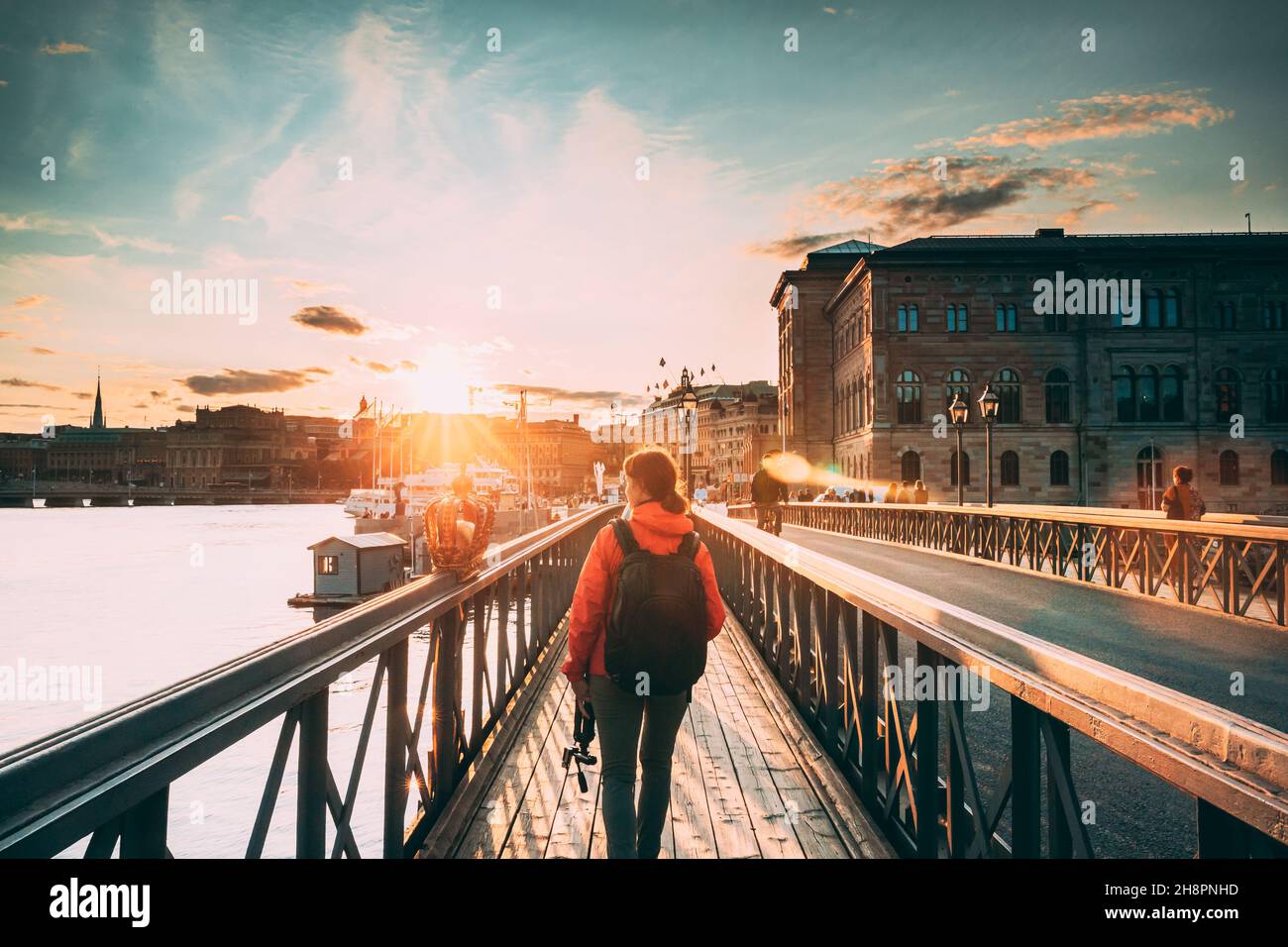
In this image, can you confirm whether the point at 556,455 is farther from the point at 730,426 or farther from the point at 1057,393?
the point at 1057,393

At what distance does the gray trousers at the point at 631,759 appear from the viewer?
11.6ft

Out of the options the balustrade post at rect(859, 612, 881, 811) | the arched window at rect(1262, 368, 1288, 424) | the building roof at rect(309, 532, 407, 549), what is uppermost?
the arched window at rect(1262, 368, 1288, 424)

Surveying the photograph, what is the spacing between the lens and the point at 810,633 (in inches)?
251

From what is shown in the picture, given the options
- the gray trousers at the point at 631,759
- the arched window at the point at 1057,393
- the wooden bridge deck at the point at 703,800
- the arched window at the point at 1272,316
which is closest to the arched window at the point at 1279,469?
the arched window at the point at 1272,316

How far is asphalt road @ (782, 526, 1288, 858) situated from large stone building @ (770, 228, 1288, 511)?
37956mm

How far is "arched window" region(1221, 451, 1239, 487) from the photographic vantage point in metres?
54.5

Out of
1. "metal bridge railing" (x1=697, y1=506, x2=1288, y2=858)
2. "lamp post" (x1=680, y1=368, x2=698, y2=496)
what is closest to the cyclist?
"lamp post" (x1=680, y1=368, x2=698, y2=496)

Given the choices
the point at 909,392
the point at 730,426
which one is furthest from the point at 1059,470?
the point at 730,426

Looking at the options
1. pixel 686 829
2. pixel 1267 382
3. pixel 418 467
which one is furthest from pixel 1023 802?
pixel 418 467

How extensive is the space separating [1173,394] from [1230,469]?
615 centimetres

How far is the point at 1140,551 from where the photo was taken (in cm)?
1603

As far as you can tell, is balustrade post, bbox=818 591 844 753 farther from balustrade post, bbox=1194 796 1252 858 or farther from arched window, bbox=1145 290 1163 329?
arched window, bbox=1145 290 1163 329

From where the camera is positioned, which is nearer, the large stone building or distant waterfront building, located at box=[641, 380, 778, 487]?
the large stone building
